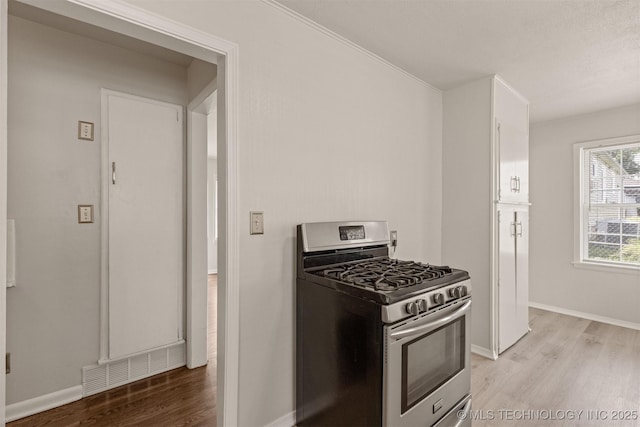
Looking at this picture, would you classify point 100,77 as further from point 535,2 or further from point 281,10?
point 535,2

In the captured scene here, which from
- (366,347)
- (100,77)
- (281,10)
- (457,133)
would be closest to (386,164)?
(457,133)

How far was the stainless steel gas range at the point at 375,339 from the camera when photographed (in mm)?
1383

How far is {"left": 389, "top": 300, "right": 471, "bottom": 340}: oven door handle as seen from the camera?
1.39 meters

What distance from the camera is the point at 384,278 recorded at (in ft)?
5.21

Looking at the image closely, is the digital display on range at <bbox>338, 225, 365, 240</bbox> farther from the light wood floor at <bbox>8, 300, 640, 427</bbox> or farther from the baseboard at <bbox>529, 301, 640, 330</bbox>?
the baseboard at <bbox>529, 301, 640, 330</bbox>

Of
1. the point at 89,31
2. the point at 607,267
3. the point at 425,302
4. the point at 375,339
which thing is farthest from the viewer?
the point at 607,267

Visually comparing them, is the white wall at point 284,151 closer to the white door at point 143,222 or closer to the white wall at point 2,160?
the white wall at point 2,160

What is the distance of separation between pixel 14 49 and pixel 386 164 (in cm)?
258

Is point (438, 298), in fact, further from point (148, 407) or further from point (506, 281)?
point (148, 407)

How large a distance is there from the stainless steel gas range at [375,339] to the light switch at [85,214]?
1.54 m

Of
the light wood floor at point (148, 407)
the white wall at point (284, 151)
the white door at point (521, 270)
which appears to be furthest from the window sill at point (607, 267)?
the light wood floor at point (148, 407)

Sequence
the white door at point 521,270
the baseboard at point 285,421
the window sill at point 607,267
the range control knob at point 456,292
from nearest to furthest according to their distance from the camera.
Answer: the range control knob at point 456,292
the baseboard at point 285,421
the white door at point 521,270
the window sill at point 607,267

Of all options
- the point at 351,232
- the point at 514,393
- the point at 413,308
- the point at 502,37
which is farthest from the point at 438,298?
the point at 502,37

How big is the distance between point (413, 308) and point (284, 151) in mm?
1093
